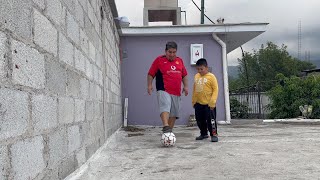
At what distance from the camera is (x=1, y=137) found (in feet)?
4.75

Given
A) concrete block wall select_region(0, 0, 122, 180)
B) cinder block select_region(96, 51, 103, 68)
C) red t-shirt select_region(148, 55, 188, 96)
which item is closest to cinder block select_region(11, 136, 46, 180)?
concrete block wall select_region(0, 0, 122, 180)

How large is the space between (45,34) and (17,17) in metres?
0.48

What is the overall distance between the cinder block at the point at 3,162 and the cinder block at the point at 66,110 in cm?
90

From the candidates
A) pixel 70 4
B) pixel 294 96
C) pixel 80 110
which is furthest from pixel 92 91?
pixel 294 96

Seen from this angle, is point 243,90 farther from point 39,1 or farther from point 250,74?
point 250,74

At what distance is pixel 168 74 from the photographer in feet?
16.9

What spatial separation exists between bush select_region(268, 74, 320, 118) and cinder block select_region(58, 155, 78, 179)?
9.94 metres

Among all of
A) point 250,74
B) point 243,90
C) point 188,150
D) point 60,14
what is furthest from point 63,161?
→ point 250,74

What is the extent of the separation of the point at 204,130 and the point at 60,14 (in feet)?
11.5

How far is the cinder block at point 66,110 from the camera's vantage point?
243 centimetres

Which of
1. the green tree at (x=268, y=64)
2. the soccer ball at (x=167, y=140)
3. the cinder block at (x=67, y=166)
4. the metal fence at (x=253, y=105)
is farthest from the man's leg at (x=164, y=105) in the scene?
the green tree at (x=268, y=64)

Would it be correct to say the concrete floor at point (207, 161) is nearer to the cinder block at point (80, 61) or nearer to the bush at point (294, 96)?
the cinder block at point (80, 61)

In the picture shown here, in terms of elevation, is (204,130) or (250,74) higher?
(250,74)

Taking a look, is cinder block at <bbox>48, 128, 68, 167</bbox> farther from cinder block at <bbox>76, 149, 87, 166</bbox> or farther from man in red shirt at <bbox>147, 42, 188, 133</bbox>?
man in red shirt at <bbox>147, 42, 188, 133</bbox>
